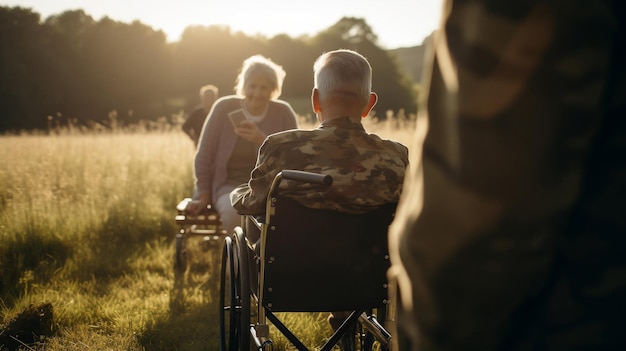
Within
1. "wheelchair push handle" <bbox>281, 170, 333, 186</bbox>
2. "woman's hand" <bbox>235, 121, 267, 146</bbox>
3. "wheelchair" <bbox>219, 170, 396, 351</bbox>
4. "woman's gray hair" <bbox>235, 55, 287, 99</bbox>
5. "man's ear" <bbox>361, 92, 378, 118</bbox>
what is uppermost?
"woman's gray hair" <bbox>235, 55, 287, 99</bbox>

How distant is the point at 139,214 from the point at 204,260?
1.33 m

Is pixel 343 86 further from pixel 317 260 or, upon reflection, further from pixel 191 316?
pixel 191 316

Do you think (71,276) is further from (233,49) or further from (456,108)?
(233,49)

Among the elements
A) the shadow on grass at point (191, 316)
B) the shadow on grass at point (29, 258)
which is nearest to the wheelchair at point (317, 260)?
the shadow on grass at point (191, 316)

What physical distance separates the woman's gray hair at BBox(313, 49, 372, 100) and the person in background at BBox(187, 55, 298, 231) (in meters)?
2.39

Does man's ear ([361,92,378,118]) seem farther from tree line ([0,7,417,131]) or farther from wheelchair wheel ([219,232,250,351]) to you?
tree line ([0,7,417,131])

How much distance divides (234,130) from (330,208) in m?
2.68

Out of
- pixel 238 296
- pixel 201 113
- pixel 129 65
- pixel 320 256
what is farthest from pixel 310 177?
pixel 129 65

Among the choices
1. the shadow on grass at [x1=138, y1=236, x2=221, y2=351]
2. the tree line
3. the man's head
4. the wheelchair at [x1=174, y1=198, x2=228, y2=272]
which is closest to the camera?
the man's head

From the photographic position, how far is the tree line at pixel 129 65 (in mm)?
42844

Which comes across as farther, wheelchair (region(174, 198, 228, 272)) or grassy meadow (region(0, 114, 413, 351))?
wheelchair (region(174, 198, 228, 272))

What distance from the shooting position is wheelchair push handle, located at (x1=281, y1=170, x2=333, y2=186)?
231 cm

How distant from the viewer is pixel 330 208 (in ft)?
8.85

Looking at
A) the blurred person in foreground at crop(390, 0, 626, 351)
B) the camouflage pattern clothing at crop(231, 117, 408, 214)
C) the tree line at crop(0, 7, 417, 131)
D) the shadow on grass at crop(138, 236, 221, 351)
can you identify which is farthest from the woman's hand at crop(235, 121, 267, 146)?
the tree line at crop(0, 7, 417, 131)
